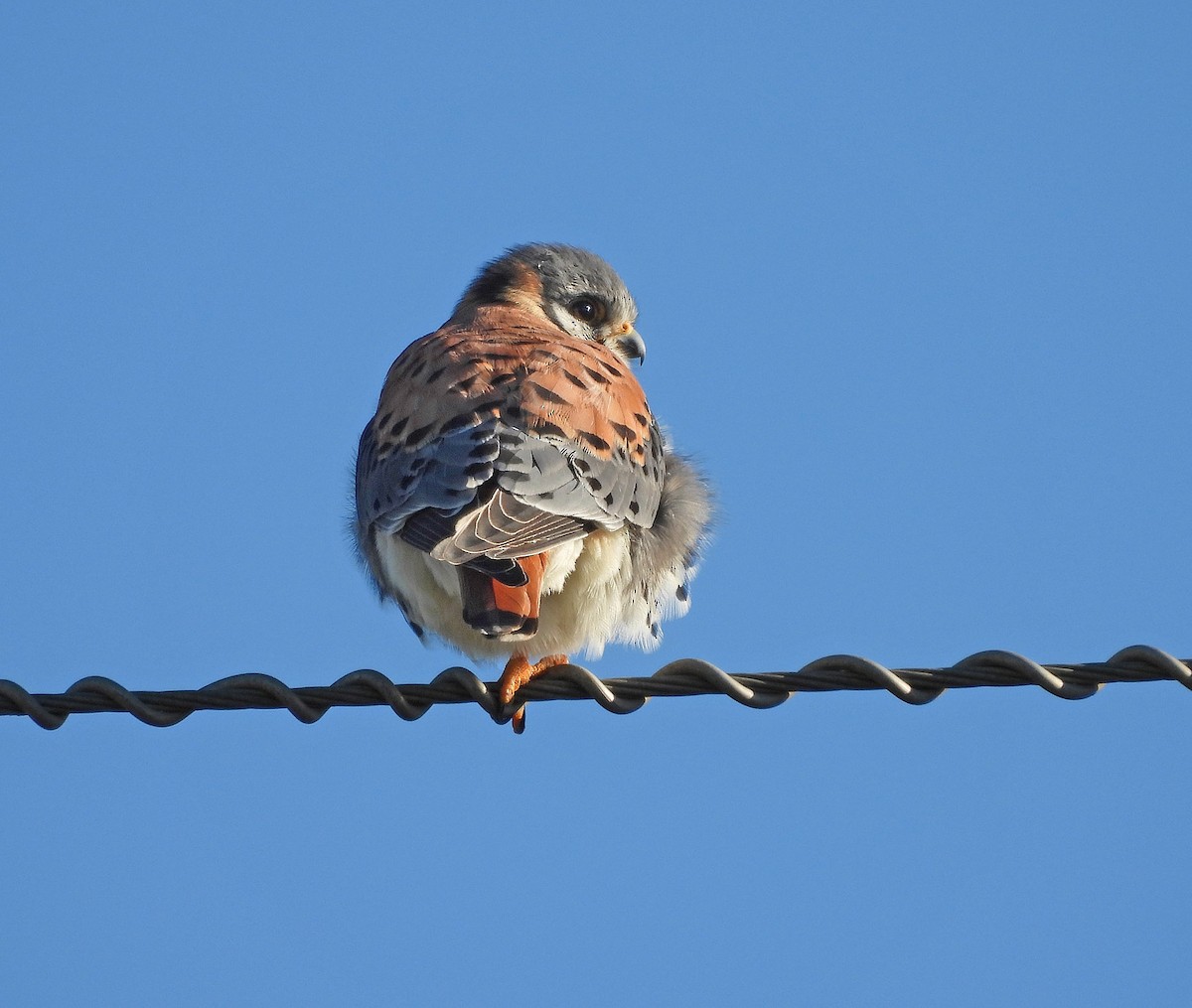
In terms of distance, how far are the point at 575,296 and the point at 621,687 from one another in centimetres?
351

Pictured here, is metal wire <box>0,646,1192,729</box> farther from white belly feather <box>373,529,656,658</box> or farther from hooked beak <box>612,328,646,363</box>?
hooked beak <box>612,328,646,363</box>

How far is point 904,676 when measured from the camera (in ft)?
9.32

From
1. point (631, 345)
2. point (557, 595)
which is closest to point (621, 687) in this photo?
point (557, 595)

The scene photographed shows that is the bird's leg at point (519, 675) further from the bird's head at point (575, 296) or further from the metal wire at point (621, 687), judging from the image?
the bird's head at point (575, 296)

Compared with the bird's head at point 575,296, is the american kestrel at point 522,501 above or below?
below

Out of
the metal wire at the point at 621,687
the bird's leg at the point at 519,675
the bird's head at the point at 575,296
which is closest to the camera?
the metal wire at the point at 621,687

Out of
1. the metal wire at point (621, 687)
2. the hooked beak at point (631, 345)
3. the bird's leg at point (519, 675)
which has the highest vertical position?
the hooked beak at point (631, 345)

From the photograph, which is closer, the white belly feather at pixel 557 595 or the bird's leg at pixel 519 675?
the bird's leg at pixel 519 675

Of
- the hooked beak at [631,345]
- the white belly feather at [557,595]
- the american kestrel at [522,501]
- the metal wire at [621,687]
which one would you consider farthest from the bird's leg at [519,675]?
the hooked beak at [631,345]

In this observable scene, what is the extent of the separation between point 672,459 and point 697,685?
6.96ft

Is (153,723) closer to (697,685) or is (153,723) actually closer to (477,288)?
(697,685)

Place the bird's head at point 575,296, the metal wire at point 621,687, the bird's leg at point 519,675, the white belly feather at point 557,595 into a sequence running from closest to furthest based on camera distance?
1. the metal wire at point 621,687
2. the bird's leg at point 519,675
3. the white belly feather at point 557,595
4. the bird's head at point 575,296

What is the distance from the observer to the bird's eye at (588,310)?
6.40m

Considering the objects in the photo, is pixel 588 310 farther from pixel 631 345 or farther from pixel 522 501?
pixel 522 501
